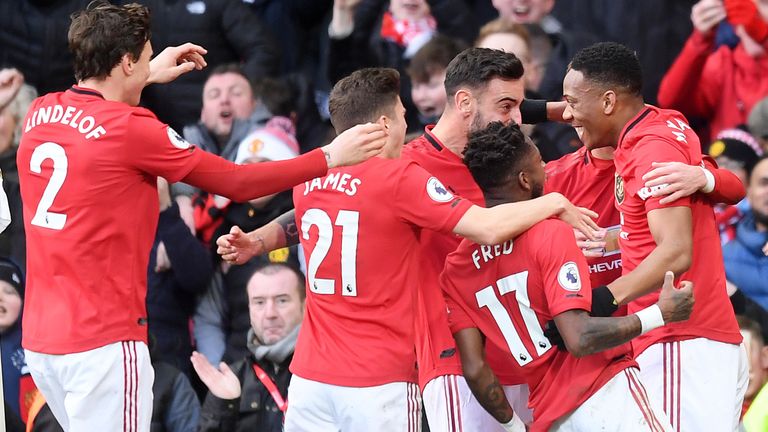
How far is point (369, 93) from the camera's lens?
5848 millimetres

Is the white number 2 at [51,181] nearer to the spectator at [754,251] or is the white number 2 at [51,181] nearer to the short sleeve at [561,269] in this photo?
the short sleeve at [561,269]

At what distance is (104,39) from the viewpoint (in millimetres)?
5473

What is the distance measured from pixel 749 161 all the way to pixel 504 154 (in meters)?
3.20

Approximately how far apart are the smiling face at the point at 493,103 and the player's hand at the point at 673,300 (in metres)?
1.25

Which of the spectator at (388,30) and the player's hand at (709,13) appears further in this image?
the spectator at (388,30)

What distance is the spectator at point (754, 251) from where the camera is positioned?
25.8 ft

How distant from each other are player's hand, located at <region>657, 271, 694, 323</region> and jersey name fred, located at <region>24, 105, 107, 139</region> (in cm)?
220

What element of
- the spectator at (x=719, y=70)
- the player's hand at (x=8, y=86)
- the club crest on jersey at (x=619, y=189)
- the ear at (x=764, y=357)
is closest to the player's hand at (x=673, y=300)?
the club crest on jersey at (x=619, y=189)

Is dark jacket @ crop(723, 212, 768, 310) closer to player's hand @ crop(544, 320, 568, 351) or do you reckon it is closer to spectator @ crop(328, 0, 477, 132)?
spectator @ crop(328, 0, 477, 132)

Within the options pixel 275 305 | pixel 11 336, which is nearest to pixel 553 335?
pixel 275 305

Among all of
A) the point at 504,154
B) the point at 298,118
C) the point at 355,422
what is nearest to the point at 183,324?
the point at 298,118

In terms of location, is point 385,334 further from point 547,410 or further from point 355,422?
point 547,410

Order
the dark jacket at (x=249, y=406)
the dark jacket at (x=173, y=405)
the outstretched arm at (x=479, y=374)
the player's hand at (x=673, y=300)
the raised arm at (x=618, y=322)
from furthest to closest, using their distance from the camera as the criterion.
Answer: the dark jacket at (x=173, y=405), the dark jacket at (x=249, y=406), the outstretched arm at (x=479, y=374), the player's hand at (x=673, y=300), the raised arm at (x=618, y=322)

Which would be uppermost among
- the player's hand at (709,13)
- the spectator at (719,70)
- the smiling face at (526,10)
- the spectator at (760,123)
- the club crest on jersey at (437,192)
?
the smiling face at (526,10)
